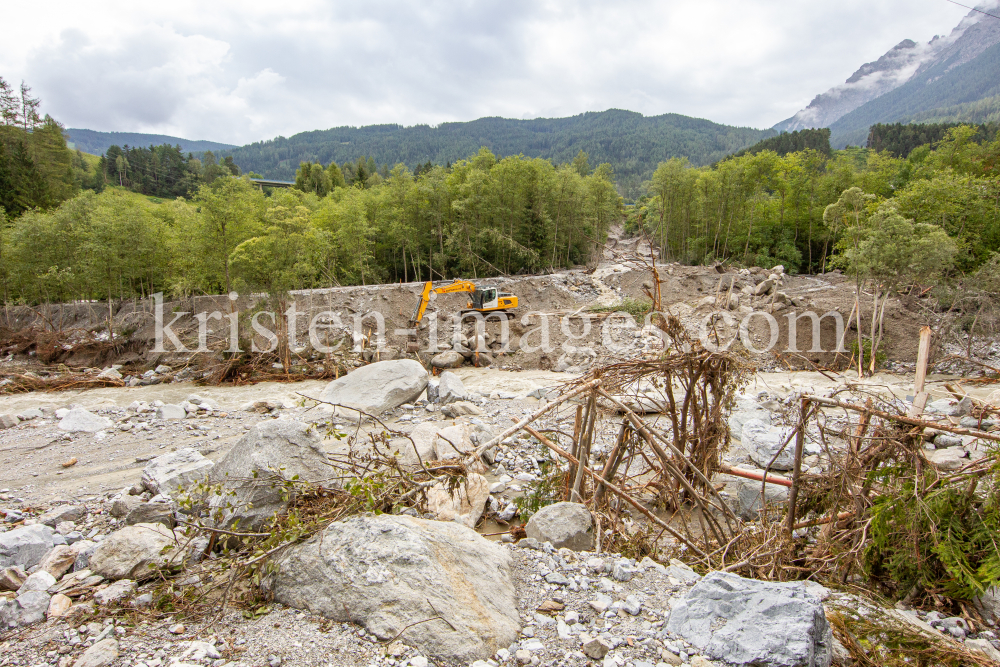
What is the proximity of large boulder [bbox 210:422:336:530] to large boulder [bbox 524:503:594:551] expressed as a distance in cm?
169

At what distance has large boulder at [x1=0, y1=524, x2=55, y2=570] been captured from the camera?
11.8 ft

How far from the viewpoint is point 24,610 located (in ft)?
9.12

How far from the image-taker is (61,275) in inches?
773

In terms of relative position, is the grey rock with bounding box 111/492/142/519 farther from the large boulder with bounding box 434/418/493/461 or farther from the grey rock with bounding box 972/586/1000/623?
the grey rock with bounding box 972/586/1000/623

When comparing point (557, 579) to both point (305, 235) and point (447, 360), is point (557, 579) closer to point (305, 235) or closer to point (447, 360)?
point (447, 360)

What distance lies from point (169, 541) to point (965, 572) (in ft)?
16.2

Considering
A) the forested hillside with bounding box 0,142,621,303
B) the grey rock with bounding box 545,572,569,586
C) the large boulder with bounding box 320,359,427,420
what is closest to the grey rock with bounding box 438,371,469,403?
the large boulder with bounding box 320,359,427,420

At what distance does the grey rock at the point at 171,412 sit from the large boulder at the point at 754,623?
11355 mm

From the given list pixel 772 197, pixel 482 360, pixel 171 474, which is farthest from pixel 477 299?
pixel 772 197

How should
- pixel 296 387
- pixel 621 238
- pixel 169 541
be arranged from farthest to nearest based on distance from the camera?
pixel 621 238
pixel 296 387
pixel 169 541

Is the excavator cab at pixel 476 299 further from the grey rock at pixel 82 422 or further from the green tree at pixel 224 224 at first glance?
the grey rock at pixel 82 422

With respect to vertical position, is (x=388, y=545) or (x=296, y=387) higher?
(x=388, y=545)

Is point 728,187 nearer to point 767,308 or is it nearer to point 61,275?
point 767,308

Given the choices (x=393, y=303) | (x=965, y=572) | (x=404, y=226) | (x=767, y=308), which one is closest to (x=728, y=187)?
(x=767, y=308)
